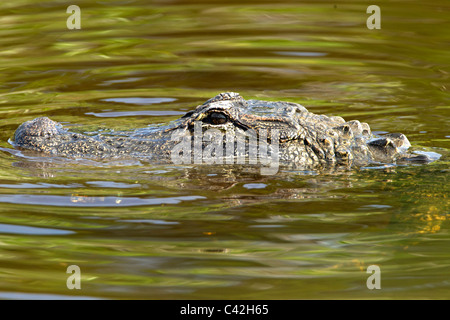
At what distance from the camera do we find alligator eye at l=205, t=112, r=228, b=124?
244 inches

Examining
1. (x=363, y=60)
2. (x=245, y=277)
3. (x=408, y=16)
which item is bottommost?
(x=245, y=277)

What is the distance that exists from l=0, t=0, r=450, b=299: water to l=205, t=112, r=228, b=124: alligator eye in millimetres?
459

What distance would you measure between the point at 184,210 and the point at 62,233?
96cm

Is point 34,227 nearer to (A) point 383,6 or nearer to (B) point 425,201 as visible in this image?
(B) point 425,201

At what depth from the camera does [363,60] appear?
10.2 meters

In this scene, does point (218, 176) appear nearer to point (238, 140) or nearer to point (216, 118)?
point (238, 140)

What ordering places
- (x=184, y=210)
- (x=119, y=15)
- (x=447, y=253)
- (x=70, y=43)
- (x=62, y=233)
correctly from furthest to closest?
1. (x=119, y=15)
2. (x=70, y=43)
3. (x=184, y=210)
4. (x=62, y=233)
5. (x=447, y=253)

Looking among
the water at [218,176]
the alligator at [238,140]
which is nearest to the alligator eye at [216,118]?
the alligator at [238,140]

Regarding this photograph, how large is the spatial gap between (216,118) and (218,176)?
2.07ft

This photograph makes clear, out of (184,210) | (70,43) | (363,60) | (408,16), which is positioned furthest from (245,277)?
(408,16)

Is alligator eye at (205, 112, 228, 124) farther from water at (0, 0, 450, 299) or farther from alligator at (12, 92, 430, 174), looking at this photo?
water at (0, 0, 450, 299)

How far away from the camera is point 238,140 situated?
6254 millimetres

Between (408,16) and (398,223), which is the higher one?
(408,16)

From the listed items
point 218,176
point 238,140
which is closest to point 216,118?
point 238,140
